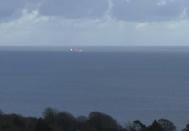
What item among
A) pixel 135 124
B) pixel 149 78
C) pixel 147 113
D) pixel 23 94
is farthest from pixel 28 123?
pixel 149 78

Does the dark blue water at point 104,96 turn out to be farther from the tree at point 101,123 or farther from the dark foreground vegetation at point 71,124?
the tree at point 101,123

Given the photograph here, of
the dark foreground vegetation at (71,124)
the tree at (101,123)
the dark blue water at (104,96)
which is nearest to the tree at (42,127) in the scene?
the dark foreground vegetation at (71,124)

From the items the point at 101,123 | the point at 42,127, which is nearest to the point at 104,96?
the point at 101,123

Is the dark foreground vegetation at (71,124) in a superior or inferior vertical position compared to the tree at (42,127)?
inferior

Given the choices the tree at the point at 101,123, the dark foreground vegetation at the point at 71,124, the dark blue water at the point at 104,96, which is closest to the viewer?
the dark foreground vegetation at the point at 71,124

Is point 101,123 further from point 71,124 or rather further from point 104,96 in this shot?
point 104,96

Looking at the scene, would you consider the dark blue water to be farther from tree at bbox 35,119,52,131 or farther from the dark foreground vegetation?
tree at bbox 35,119,52,131

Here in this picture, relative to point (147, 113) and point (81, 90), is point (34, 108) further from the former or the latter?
point (81, 90)

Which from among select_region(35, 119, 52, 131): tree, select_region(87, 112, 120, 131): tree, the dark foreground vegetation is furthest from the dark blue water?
select_region(35, 119, 52, 131): tree

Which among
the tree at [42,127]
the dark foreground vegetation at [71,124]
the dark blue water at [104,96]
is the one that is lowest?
the dark blue water at [104,96]

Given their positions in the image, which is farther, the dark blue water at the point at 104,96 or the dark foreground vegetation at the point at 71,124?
the dark blue water at the point at 104,96

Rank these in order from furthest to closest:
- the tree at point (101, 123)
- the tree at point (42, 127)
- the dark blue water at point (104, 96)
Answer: the dark blue water at point (104, 96) < the tree at point (101, 123) < the tree at point (42, 127)
